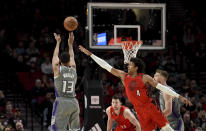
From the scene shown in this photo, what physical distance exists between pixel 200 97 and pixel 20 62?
227 inches

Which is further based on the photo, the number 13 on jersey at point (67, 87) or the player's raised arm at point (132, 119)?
the player's raised arm at point (132, 119)

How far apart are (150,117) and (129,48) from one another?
3.28m

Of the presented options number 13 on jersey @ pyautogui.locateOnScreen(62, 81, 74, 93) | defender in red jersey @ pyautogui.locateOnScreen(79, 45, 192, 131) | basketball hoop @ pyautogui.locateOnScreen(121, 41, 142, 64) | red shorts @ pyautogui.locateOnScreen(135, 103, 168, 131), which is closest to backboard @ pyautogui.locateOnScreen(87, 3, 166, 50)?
basketball hoop @ pyautogui.locateOnScreen(121, 41, 142, 64)

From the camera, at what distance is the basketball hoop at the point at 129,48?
9.93m

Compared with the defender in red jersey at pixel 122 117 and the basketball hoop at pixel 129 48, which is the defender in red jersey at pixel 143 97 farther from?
the basketball hoop at pixel 129 48

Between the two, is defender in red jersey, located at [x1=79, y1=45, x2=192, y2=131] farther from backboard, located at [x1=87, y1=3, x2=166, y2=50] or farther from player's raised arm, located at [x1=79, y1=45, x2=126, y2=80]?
backboard, located at [x1=87, y1=3, x2=166, y2=50]

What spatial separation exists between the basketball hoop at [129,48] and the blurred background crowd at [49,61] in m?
0.99

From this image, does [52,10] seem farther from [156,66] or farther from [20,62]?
[156,66]

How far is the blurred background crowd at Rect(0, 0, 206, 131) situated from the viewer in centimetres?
1244

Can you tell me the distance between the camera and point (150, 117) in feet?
24.2

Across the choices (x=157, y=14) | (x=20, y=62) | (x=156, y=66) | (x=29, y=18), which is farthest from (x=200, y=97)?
(x=29, y=18)

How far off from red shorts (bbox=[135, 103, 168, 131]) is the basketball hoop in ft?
8.38

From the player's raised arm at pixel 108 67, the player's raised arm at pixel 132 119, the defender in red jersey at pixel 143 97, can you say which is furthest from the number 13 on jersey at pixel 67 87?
the player's raised arm at pixel 132 119

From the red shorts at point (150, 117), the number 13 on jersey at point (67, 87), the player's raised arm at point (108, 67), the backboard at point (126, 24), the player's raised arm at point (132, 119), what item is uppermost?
the backboard at point (126, 24)
